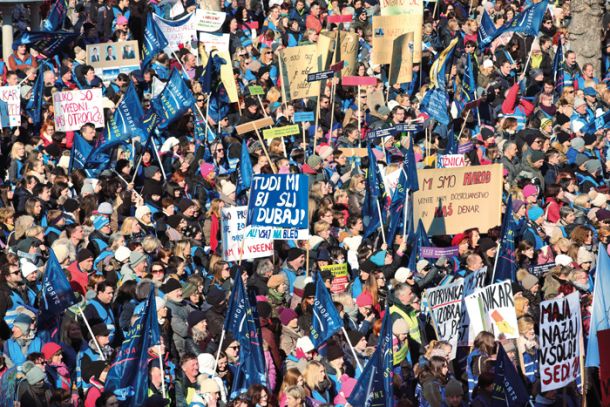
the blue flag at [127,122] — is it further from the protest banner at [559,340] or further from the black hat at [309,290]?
the protest banner at [559,340]

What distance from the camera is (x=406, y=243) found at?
60.0 feet

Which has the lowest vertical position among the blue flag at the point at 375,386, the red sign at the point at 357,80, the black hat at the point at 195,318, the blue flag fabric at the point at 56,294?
the blue flag at the point at 375,386

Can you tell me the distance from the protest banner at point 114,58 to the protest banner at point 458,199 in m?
6.47

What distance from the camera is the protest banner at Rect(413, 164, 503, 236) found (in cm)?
1911

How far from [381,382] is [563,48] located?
1386cm

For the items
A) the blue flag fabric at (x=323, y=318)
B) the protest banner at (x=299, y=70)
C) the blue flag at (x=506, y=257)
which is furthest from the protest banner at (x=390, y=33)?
the blue flag fabric at (x=323, y=318)

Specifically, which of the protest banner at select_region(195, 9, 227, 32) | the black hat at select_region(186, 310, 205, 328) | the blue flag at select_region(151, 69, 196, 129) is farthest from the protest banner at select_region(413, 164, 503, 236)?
the protest banner at select_region(195, 9, 227, 32)

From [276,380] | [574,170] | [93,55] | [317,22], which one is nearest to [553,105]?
[574,170]

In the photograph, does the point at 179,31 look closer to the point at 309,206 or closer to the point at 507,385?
the point at 309,206

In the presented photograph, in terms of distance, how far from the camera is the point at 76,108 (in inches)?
855

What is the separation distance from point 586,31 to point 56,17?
8.10m

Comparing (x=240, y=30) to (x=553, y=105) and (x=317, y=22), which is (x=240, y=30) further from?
(x=553, y=105)

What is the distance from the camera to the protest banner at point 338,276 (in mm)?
16672

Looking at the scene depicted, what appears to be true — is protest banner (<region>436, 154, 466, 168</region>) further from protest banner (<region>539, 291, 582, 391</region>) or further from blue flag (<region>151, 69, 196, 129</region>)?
protest banner (<region>539, 291, 582, 391</region>)
